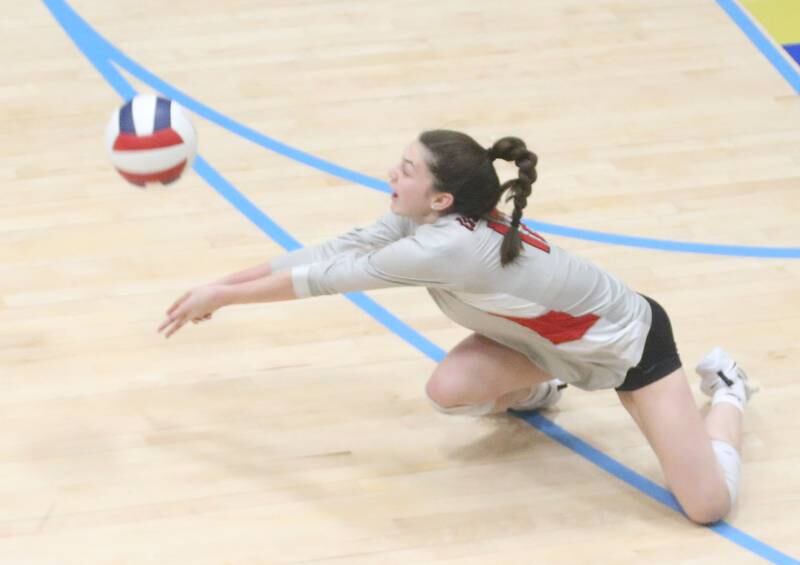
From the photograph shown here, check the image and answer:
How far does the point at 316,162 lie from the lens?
18.5 ft

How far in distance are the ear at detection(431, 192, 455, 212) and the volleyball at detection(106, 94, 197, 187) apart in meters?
0.84

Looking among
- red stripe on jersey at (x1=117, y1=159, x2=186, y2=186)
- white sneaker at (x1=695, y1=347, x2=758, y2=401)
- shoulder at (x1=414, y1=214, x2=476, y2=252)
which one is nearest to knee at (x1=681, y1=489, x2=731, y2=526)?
white sneaker at (x1=695, y1=347, x2=758, y2=401)

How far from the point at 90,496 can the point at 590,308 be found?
61.8 inches

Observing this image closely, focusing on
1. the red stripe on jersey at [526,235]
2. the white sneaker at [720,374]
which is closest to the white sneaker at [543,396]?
the white sneaker at [720,374]

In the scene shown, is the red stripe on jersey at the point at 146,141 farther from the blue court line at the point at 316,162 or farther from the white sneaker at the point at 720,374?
the white sneaker at the point at 720,374

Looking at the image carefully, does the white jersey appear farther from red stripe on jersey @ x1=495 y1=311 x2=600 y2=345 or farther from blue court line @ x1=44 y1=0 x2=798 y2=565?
blue court line @ x1=44 y1=0 x2=798 y2=565

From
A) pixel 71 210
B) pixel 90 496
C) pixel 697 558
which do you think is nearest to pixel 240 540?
pixel 90 496

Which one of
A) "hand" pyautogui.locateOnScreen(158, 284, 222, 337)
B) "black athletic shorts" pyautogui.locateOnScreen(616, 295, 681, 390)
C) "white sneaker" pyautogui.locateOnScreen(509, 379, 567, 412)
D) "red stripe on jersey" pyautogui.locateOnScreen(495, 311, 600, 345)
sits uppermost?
"hand" pyautogui.locateOnScreen(158, 284, 222, 337)

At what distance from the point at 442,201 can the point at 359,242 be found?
0.43 meters

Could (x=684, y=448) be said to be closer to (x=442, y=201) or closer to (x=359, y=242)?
(x=442, y=201)

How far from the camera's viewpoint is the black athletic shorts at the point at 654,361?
3967 mm

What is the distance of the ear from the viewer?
3.74 meters

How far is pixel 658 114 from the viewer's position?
19.6 ft

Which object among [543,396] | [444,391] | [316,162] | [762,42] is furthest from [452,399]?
[762,42]
